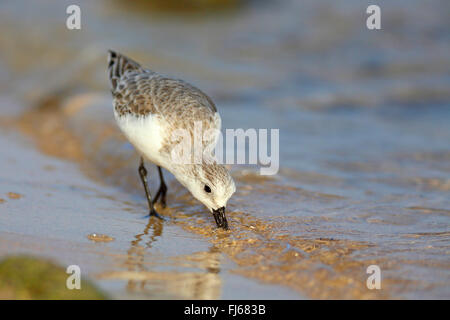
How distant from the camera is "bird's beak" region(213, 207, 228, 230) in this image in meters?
5.32

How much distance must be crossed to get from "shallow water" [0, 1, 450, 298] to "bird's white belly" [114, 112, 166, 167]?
594 millimetres

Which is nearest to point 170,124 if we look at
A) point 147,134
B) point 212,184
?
point 147,134

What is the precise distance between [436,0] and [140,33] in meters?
6.61

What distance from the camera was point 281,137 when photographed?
322 inches

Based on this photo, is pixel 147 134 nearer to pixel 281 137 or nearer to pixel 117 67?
pixel 117 67

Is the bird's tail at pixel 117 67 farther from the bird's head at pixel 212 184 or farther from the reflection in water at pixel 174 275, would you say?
the reflection in water at pixel 174 275

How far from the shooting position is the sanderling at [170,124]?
5.27 metres

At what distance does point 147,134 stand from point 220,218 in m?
0.94

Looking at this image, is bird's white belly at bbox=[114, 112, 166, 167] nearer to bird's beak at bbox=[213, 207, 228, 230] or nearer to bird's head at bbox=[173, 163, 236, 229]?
bird's head at bbox=[173, 163, 236, 229]

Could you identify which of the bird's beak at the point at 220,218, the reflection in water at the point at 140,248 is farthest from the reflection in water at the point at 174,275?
the bird's beak at the point at 220,218

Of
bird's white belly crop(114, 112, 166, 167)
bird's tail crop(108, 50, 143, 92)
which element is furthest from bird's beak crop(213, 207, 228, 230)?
bird's tail crop(108, 50, 143, 92)

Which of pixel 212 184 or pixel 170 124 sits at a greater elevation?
pixel 170 124
